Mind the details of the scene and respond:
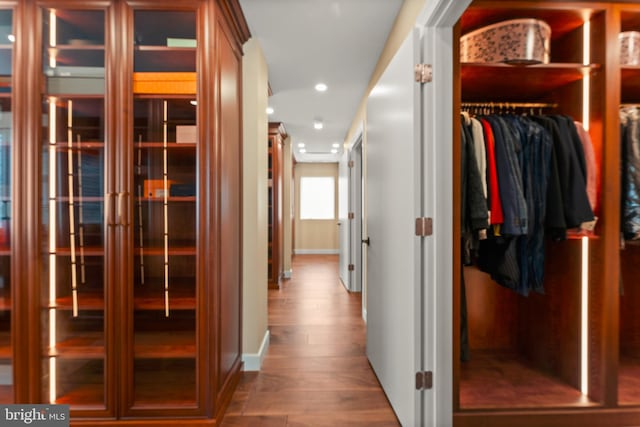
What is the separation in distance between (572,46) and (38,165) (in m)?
3.03

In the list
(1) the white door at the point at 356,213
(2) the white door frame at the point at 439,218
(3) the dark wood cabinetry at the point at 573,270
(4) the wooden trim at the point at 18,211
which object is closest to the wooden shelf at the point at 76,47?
(4) the wooden trim at the point at 18,211

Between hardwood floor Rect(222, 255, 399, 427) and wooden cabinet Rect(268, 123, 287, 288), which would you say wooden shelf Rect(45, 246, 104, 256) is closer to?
hardwood floor Rect(222, 255, 399, 427)

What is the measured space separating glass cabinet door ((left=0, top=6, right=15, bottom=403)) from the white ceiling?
50.4 inches

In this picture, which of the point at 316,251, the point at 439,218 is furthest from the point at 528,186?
the point at 316,251

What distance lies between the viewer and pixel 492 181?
153 centimetres

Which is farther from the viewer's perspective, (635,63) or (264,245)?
(264,245)

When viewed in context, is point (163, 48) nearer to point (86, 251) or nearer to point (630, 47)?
point (86, 251)

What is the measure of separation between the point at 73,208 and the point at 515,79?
260 cm

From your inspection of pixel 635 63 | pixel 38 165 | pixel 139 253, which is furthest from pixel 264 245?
pixel 635 63

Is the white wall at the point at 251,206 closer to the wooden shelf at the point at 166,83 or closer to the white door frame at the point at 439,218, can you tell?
the wooden shelf at the point at 166,83

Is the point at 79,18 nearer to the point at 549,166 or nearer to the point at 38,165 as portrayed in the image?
the point at 38,165

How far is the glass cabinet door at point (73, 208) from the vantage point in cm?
153

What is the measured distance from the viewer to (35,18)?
1508 millimetres

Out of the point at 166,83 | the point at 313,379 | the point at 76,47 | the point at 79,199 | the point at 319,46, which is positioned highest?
the point at 319,46
